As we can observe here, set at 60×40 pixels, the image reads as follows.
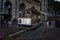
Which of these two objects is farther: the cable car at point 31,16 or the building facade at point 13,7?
the building facade at point 13,7

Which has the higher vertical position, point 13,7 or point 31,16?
point 13,7

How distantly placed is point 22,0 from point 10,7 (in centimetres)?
377

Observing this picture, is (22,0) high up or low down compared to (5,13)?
up

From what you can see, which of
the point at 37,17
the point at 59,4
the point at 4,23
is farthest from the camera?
the point at 59,4

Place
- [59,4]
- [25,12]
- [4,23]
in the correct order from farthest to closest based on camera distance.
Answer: [59,4]
[25,12]
[4,23]

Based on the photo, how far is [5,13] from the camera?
50250mm

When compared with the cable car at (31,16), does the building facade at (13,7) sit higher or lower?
higher

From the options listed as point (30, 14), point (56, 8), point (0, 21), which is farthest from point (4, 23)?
point (56, 8)

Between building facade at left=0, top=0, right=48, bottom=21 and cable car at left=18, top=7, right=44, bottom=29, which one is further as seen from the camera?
building facade at left=0, top=0, right=48, bottom=21

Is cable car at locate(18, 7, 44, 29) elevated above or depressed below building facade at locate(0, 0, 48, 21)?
below

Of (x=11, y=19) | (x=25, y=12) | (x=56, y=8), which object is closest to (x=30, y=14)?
(x=25, y=12)

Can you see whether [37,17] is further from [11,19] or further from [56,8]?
[56,8]

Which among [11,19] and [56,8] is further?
[56,8]

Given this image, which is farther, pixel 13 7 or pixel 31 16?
pixel 13 7
